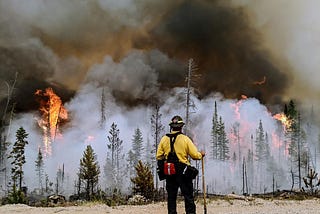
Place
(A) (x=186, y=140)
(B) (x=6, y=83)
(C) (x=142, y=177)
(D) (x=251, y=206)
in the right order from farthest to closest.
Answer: (B) (x=6, y=83) < (C) (x=142, y=177) < (D) (x=251, y=206) < (A) (x=186, y=140)

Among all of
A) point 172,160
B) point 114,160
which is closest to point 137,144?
point 114,160

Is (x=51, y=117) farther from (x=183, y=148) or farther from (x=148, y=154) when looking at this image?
(x=183, y=148)

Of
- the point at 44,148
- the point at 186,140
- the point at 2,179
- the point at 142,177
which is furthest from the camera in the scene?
the point at 44,148

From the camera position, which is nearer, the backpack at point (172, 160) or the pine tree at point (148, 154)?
the backpack at point (172, 160)

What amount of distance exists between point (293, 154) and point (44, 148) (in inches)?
1653

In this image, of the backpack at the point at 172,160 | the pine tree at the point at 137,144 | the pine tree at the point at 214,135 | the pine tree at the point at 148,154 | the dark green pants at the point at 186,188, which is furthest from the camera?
the pine tree at the point at 214,135

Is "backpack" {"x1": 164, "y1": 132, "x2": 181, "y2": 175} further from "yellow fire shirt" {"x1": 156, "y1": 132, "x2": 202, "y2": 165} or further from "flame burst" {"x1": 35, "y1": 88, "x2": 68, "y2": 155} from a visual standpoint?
"flame burst" {"x1": 35, "y1": 88, "x2": 68, "y2": 155}

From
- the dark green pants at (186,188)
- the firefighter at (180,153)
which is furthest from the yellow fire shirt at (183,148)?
the dark green pants at (186,188)

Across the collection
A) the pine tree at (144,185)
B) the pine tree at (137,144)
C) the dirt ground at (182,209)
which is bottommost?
the dirt ground at (182,209)

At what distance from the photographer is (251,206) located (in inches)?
685

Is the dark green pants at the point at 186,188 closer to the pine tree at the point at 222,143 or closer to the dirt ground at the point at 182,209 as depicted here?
the dirt ground at the point at 182,209

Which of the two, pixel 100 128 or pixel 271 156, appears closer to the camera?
pixel 100 128

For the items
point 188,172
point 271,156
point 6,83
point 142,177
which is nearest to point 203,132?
point 271,156

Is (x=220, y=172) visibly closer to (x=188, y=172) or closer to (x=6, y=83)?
(x=6, y=83)
